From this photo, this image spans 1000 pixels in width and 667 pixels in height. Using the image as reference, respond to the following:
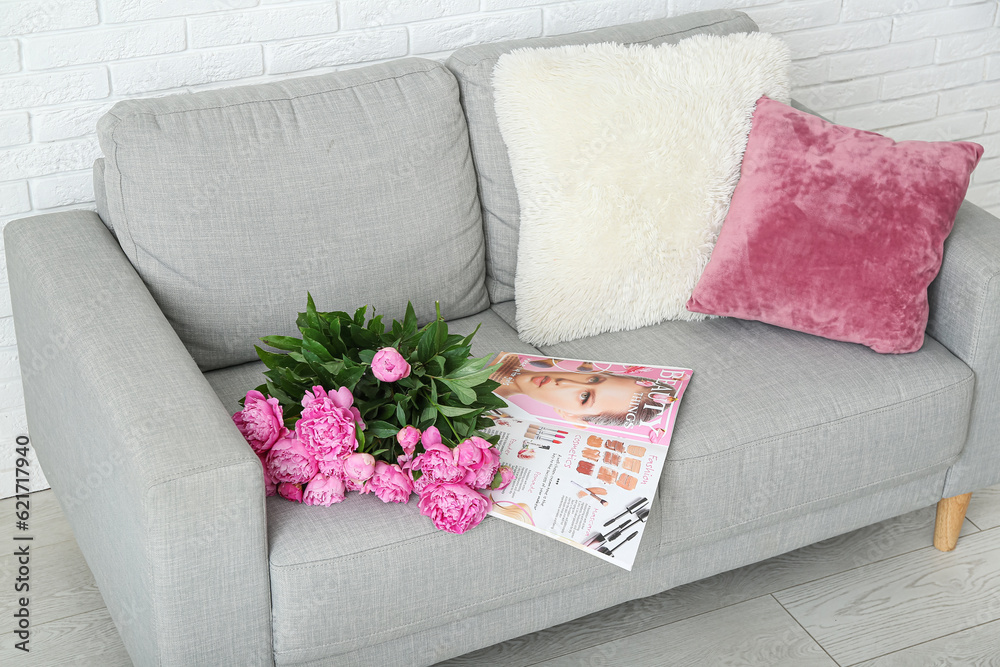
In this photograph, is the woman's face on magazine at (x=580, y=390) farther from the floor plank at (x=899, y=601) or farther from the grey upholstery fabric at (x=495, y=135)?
the floor plank at (x=899, y=601)

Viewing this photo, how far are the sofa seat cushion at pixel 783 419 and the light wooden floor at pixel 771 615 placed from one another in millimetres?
219

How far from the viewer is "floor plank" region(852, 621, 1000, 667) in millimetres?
1538

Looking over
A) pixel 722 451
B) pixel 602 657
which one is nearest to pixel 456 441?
pixel 722 451

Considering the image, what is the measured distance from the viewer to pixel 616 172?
1.63m

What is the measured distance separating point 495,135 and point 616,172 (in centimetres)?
23

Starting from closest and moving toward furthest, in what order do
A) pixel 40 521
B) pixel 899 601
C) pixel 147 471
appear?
pixel 147 471
pixel 899 601
pixel 40 521

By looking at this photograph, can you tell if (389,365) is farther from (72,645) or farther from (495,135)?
(72,645)

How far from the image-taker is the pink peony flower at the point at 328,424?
3.97 feet

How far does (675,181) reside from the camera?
5.43 feet

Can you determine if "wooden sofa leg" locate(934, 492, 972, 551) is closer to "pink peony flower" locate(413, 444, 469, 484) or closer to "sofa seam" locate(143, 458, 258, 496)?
"pink peony flower" locate(413, 444, 469, 484)

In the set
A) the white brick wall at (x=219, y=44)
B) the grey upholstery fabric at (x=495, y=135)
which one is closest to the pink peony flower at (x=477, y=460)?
the grey upholstery fabric at (x=495, y=135)

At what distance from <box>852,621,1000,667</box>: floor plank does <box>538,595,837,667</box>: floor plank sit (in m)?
0.10

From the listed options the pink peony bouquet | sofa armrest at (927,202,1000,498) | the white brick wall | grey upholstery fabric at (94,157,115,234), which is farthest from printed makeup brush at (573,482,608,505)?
the white brick wall

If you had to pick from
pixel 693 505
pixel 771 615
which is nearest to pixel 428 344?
pixel 693 505
